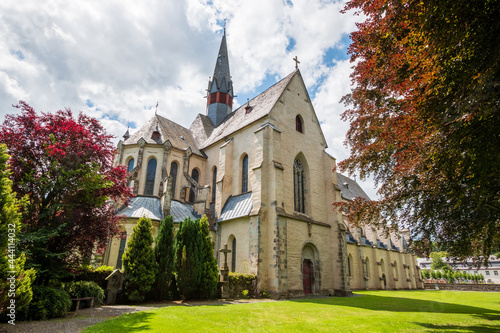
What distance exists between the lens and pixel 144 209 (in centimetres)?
2016

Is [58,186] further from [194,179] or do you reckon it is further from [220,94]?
[220,94]

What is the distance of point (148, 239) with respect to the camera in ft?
45.7

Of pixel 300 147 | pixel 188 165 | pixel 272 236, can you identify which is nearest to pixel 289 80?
pixel 300 147

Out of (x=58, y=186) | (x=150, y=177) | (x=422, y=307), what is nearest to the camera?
(x=58, y=186)

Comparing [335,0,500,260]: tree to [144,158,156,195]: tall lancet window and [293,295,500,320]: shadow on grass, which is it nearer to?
[293,295,500,320]: shadow on grass

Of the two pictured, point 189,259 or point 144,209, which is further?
point 144,209

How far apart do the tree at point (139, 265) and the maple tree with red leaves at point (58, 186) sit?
2252mm

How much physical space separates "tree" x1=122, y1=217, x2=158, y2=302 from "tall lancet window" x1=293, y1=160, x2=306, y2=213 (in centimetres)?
1104

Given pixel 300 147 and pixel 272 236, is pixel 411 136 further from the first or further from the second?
pixel 300 147

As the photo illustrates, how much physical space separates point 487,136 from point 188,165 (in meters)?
22.1

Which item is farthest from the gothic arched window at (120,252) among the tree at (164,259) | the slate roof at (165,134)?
the slate roof at (165,134)

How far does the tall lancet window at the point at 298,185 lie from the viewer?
21.0 metres

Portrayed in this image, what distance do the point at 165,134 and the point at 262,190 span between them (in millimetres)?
12495

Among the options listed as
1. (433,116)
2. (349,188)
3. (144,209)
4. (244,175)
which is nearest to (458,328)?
(433,116)
